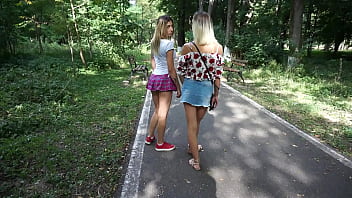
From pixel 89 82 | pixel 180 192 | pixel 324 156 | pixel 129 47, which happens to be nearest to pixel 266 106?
pixel 324 156

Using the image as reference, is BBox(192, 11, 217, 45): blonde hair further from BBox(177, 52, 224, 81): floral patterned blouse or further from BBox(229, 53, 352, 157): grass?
BBox(229, 53, 352, 157): grass

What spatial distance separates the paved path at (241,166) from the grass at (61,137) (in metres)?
0.41

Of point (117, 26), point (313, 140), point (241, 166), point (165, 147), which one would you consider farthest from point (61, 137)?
point (117, 26)

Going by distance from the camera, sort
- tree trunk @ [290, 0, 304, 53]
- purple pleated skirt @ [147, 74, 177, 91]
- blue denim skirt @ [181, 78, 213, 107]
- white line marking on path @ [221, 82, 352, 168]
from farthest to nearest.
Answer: tree trunk @ [290, 0, 304, 53] < white line marking on path @ [221, 82, 352, 168] < purple pleated skirt @ [147, 74, 177, 91] < blue denim skirt @ [181, 78, 213, 107]

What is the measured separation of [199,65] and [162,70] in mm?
714

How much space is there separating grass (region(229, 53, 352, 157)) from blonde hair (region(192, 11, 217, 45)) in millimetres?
3205

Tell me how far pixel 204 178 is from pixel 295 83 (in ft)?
26.9

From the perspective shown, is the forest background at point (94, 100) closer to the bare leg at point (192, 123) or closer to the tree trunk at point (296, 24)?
the tree trunk at point (296, 24)

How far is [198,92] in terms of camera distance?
330 centimetres

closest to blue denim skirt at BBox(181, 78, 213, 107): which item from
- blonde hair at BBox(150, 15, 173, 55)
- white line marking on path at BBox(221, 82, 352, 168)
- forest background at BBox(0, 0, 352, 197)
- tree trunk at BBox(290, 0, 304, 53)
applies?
blonde hair at BBox(150, 15, 173, 55)

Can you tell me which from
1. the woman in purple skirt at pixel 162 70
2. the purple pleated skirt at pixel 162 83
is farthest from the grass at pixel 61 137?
the purple pleated skirt at pixel 162 83

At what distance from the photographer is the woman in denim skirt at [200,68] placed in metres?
3.13

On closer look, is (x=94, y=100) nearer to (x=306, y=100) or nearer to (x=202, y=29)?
(x=202, y=29)

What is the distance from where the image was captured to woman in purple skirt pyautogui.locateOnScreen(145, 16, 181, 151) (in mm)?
3547
